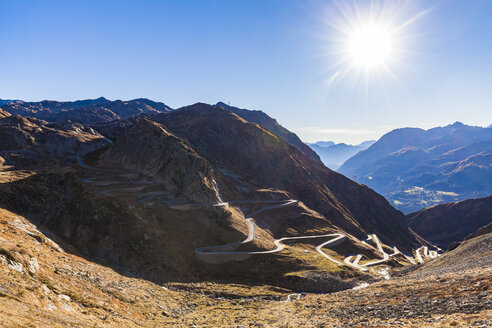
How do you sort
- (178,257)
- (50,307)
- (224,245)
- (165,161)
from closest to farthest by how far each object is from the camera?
(50,307), (178,257), (224,245), (165,161)

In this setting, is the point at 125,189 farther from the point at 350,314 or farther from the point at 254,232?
the point at 350,314

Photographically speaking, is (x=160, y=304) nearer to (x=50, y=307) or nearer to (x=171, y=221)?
(x=50, y=307)

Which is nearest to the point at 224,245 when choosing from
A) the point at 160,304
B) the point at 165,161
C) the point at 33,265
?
the point at 160,304

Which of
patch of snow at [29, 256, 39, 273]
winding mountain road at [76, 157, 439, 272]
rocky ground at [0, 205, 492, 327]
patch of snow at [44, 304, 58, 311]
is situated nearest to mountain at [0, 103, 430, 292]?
winding mountain road at [76, 157, 439, 272]

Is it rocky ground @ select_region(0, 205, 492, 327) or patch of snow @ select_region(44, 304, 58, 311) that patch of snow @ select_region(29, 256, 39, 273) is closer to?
rocky ground @ select_region(0, 205, 492, 327)

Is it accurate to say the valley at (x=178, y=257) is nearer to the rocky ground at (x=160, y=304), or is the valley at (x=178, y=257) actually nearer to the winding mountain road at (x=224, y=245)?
the rocky ground at (x=160, y=304)

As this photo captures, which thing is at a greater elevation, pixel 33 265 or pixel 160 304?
pixel 33 265

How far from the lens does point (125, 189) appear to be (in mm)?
106125

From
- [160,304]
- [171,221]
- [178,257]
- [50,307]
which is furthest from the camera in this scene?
[171,221]

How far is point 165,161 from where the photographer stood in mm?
125188

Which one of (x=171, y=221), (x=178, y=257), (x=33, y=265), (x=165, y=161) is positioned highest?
(x=165, y=161)

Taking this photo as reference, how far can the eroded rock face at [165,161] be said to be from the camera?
11631cm

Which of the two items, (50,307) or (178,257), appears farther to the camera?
(178,257)

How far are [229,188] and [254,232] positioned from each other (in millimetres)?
44926
